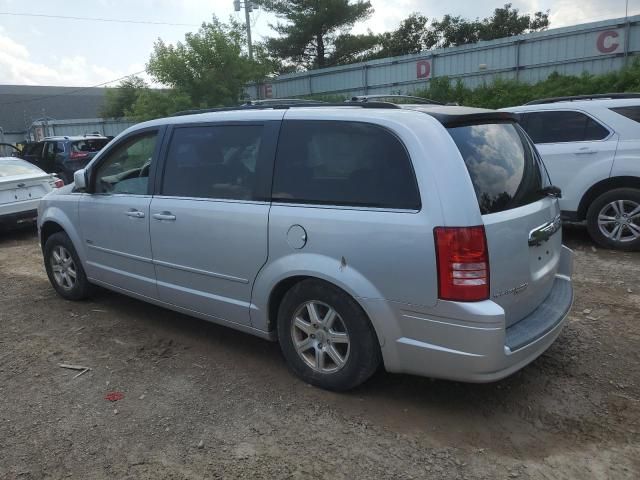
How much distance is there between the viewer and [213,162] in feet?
12.8

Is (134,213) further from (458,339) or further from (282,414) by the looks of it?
(458,339)

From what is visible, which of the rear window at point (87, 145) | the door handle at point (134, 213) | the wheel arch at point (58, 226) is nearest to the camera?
the door handle at point (134, 213)

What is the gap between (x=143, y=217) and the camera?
4.24 meters

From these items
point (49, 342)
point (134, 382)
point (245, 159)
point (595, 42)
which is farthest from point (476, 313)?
point (595, 42)

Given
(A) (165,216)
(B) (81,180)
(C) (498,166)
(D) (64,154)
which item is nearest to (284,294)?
(A) (165,216)

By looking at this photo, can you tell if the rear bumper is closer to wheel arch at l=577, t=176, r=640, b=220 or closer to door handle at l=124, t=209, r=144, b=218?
door handle at l=124, t=209, r=144, b=218

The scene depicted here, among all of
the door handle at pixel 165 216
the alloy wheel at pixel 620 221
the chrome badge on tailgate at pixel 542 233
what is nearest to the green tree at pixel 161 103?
the alloy wheel at pixel 620 221

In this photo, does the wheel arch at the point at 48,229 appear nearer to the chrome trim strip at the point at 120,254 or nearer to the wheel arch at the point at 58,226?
the wheel arch at the point at 58,226

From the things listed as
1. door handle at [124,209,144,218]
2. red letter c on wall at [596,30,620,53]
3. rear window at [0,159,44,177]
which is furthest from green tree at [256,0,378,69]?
door handle at [124,209,144,218]

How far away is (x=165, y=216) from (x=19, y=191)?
20.0 ft

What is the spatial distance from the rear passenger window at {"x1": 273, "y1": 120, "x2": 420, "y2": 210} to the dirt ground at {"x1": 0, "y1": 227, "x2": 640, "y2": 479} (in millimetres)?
1234

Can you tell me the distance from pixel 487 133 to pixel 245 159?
1.57m

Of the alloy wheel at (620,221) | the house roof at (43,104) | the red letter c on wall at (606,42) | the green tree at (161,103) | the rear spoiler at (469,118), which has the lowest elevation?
the alloy wheel at (620,221)

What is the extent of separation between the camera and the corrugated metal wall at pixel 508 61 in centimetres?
1575
